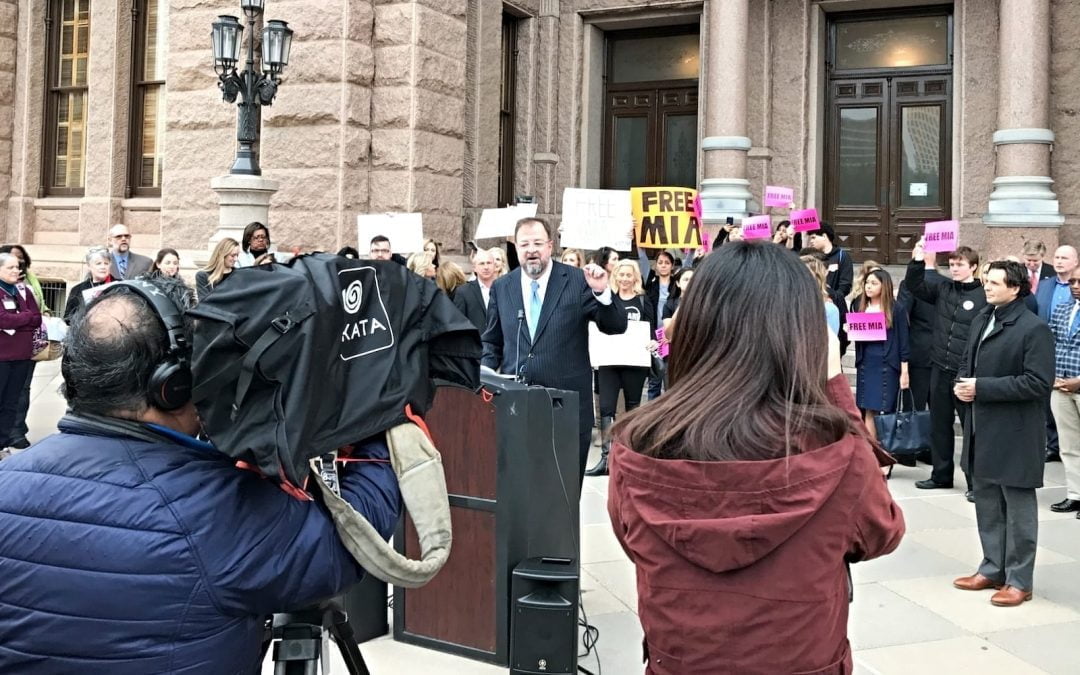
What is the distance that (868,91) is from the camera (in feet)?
50.9

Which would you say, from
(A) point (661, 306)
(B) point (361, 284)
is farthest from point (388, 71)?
(B) point (361, 284)

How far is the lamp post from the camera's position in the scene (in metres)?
11.0

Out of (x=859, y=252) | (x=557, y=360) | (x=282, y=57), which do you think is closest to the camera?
(x=557, y=360)

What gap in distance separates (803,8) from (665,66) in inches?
100

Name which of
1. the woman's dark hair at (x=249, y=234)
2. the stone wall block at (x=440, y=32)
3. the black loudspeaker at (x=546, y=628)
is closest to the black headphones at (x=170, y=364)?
the black loudspeaker at (x=546, y=628)

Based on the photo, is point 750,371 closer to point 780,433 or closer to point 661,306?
→ point 780,433

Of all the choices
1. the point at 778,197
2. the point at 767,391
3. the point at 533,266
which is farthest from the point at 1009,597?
the point at 778,197

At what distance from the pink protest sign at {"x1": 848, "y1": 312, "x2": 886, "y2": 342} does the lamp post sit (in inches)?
254

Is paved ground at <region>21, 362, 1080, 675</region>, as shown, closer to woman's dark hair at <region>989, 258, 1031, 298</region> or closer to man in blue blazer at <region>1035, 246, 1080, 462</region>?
woman's dark hair at <region>989, 258, 1031, 298</region>

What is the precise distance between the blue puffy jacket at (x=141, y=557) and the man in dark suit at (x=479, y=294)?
20.8 feet

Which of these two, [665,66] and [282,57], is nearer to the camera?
[282,57]

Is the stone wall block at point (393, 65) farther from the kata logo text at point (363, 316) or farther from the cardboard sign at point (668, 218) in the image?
the kata logo text at point (363, 316)

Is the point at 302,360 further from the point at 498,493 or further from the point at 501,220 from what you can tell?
the point at 501,220

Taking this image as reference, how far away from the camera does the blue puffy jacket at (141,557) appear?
1916 mm
